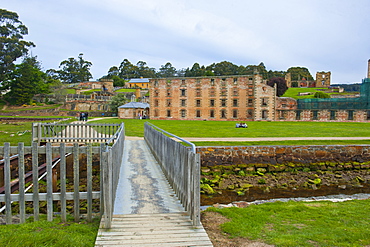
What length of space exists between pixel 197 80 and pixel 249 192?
51.8 m

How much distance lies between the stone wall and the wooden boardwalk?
798 cm

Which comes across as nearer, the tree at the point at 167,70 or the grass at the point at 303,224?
the grass at the point at 303,224

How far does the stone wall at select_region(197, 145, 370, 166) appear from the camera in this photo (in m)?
16.9

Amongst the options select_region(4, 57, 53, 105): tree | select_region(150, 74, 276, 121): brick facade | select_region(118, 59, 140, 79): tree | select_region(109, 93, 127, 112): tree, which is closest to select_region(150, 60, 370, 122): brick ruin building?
select_region(150, 74, 276, 121): brick facade

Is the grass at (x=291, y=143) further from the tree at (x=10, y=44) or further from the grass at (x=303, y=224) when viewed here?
the tree at (x=10, y=44)

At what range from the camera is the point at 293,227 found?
6363 millimetres

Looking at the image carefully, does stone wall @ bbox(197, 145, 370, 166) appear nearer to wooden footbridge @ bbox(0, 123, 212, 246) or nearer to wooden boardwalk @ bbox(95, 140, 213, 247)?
wooden boardwalk @ bbox(95, 140, 213, 247)

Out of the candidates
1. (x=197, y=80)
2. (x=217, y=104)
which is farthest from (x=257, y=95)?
(x=197, y=80)

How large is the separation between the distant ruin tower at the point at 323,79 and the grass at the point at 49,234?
4037 inches

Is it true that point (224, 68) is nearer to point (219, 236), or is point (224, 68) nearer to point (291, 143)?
point (291, 143)

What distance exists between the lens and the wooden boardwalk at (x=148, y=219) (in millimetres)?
4816

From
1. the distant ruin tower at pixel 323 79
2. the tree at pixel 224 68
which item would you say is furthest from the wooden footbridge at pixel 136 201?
the tree at pixel 224 68

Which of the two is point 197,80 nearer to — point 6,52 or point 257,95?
point 257,95

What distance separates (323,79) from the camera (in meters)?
96.8
